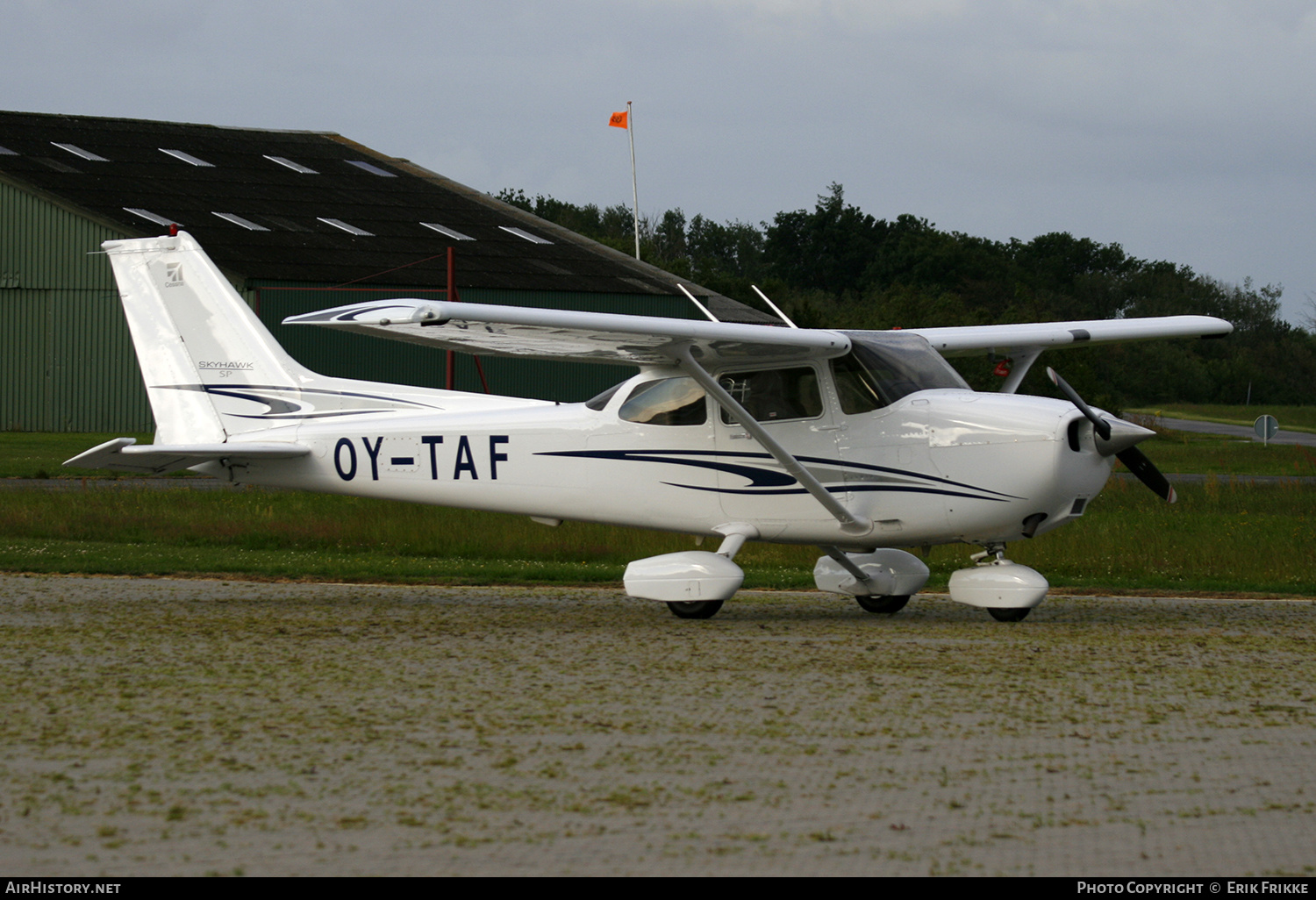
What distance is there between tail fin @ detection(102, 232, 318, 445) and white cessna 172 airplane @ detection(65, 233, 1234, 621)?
0.06 feet

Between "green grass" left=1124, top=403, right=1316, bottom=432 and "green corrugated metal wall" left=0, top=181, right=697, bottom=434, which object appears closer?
"green corrugated metal wall" left=0, top=181, right=697, bottom=434

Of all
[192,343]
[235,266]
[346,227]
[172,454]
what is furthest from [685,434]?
[346,227]

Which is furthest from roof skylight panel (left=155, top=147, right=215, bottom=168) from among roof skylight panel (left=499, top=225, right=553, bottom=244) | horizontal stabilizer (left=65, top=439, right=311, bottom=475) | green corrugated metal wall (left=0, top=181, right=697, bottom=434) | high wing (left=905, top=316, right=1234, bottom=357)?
high wing (left=905, top=316, right=1234, bottom=357)

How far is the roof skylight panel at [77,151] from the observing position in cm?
3784

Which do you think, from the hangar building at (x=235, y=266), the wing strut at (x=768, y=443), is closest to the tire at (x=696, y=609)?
the wing strut at (x=768, y=443)

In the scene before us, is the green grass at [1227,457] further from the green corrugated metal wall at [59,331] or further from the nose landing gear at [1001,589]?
the green corrugated metal wall at [59,331]

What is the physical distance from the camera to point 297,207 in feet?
124

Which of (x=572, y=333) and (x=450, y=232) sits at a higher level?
(x=450, y=232)

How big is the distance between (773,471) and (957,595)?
1.60 metres

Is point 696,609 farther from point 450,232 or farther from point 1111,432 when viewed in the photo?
point 450,232

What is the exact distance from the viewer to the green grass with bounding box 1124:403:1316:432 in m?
66.1

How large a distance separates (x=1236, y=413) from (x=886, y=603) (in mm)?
70356

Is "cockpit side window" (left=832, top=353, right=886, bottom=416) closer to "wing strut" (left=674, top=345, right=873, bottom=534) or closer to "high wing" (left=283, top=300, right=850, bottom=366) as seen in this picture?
"high wing" (left=283, top=300, right=850, bottom=366)
